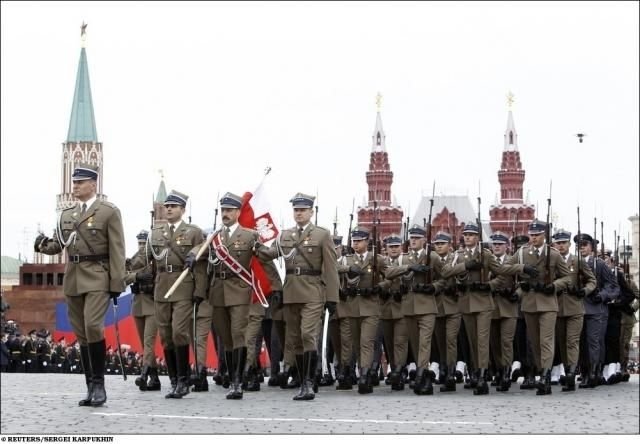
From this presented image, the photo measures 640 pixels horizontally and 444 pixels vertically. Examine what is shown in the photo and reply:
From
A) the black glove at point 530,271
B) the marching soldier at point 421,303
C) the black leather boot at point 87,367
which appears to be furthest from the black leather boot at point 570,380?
the black leather boot at point 87,367

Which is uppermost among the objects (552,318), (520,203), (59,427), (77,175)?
(520,203)

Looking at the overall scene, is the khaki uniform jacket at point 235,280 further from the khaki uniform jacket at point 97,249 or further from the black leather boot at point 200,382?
the khaki uniform jacket at point 97,249

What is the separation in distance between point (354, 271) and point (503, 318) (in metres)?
2.06

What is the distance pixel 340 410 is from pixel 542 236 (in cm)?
444

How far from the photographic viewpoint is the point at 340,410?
13.2 metres

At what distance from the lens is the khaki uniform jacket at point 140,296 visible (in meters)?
16.3

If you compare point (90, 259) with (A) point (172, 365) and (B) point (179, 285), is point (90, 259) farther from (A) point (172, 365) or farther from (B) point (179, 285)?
(A) point (172, 365)

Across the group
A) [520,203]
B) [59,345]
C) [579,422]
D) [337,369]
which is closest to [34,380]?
[337,369]

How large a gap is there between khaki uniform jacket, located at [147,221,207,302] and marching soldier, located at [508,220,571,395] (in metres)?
4.19

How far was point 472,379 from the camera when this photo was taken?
676 inches

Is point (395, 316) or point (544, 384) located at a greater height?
point (395, 316)

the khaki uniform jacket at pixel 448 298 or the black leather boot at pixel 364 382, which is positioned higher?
the khaki uniform jacket at pixel 448 298

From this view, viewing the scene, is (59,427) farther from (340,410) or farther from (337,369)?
(337,369)

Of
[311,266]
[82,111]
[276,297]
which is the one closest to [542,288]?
[276,297]
